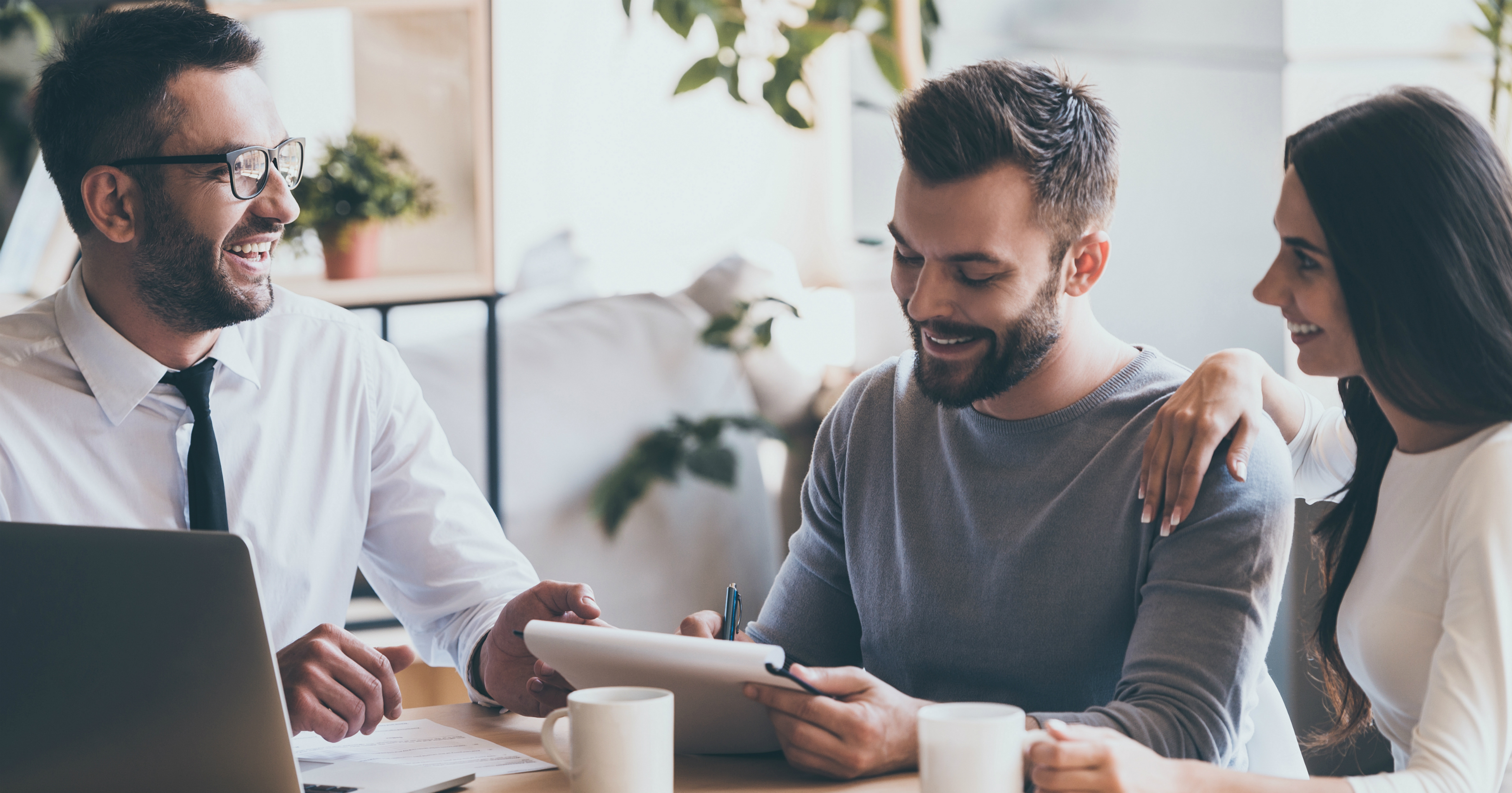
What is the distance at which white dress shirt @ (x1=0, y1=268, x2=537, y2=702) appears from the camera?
4.59 feet

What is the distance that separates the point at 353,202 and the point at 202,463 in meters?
1.30

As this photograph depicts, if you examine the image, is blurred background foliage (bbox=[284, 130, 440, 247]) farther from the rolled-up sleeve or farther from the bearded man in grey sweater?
the bearded man in grey sweater

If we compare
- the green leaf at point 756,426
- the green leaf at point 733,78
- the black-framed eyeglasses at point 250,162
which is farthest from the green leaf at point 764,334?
the black-framed eyeglasses at point 250,162

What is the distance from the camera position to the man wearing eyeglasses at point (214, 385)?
1.40m

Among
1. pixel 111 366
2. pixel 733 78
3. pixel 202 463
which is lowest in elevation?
pixel 202 463

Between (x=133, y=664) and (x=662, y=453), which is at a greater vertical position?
(x=133, y=664)

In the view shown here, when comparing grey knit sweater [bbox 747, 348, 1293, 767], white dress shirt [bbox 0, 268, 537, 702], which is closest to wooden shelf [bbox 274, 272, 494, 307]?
white dress shirt [bbox 0, 268, 537, 702]

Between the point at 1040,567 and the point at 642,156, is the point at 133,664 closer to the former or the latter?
the point at 1040,567

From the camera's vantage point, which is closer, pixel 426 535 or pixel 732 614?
pixel 732 614

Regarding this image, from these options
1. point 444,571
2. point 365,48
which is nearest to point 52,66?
point 444,571

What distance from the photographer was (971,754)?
79cm

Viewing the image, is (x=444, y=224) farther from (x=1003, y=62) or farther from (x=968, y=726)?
(x=968, y=726)

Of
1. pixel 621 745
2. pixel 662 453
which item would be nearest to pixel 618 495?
pixel 662 453

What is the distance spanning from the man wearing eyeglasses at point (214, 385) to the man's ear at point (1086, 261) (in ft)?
2.05
